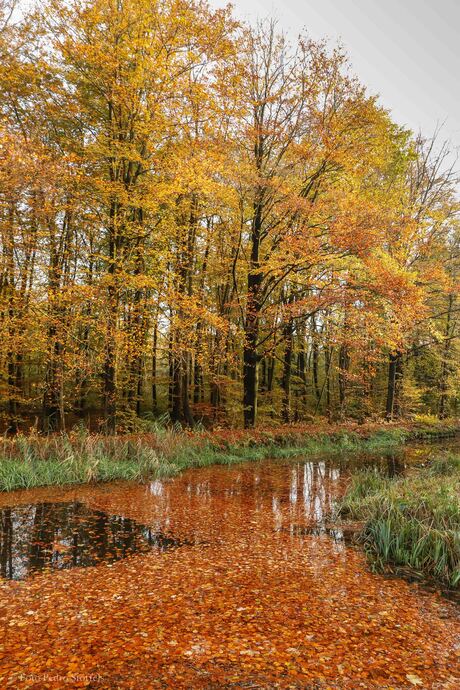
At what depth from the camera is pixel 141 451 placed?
434 inches

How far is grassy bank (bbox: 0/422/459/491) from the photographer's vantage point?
9375mm

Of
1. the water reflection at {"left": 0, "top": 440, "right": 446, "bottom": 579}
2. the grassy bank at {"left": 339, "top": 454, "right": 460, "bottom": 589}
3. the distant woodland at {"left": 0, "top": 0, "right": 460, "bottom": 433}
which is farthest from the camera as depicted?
the distant woodland at {"left": 0, "top": 0, "right": 460, "bottom": 433}

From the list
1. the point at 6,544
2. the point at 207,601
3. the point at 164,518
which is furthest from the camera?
the point at 164,518

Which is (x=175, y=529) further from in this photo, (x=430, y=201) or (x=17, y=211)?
(x=430, y=201)

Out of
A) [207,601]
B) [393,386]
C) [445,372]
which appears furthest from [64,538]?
[445,372]

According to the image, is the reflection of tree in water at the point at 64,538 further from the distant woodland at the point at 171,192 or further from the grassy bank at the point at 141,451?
the distant woodland at the point at 171,192

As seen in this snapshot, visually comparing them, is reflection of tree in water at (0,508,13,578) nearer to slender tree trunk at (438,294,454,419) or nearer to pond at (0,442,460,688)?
pond at (0,442,460,688)

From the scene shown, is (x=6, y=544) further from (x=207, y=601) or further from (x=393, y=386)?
(x=393, y=386)

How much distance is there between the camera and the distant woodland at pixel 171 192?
11609 millimetres

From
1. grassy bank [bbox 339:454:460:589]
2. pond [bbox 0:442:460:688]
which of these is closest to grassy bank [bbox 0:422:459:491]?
pond [bbox 0:442:460:688]

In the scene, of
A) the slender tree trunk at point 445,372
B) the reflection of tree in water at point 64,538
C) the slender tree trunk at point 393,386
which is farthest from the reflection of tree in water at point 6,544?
the slender tree trunk at point 445,372

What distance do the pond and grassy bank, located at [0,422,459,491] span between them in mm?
1363

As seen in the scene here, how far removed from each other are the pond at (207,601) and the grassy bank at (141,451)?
1363mm

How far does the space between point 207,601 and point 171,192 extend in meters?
10.1
